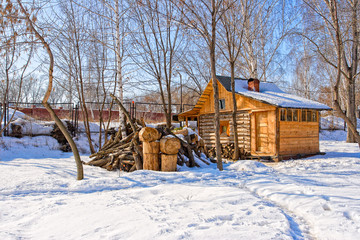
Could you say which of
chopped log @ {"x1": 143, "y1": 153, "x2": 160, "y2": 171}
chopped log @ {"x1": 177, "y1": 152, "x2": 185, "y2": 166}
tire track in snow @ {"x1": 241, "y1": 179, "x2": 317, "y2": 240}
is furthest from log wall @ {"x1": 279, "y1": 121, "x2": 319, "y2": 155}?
tire track in snow @ {"x1": 241, "y1": 179, "x2": 317, "y2": 240}

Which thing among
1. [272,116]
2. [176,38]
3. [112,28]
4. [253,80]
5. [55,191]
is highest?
[176,38]

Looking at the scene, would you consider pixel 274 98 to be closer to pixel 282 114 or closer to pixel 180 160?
pixel 282 114

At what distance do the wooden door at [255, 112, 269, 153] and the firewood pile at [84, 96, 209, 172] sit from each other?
19.0 ft

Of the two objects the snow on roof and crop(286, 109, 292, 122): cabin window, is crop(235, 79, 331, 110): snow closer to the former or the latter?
the snow on roof

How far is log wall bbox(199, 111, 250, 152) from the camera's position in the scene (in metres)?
15.9

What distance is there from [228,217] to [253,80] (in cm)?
1481

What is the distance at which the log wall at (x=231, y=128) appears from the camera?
52.1 ft

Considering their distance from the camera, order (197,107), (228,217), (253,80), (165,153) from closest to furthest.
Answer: (228,217) < (165,153) < (253,80) < (197,107)

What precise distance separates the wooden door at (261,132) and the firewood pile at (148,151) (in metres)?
5.79

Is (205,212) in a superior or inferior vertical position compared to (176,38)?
inferior

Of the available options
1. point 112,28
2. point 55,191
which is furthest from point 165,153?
point 112,28

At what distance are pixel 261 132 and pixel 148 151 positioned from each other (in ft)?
31.1

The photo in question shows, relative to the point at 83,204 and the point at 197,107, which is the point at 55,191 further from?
the point at 197,107

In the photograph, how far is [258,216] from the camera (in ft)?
11.5
